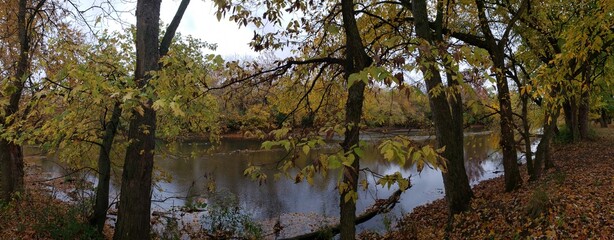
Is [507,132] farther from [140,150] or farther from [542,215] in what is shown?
[140,150]

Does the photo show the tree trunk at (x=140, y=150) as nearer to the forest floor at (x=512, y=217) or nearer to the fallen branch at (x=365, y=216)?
the forest floor at (x=512, y=217)

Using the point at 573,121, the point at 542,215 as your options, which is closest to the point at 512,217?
the point at 542,215

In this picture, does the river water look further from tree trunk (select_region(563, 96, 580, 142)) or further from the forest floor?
tree trunk (select_region(563, 96, 580, 142))

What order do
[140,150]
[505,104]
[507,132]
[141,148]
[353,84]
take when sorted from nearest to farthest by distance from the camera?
[353,84] < [140,150] < [141,148] < [505,104] < [507,132]

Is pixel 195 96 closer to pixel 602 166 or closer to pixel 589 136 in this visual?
pixel 602 166

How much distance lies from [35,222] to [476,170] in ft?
62.5

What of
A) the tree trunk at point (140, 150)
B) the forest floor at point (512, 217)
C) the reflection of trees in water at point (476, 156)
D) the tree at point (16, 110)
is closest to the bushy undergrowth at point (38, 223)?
the forest floor at point (512, 217)

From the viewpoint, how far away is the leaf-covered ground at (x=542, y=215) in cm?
591

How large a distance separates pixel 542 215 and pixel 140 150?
6.76 m

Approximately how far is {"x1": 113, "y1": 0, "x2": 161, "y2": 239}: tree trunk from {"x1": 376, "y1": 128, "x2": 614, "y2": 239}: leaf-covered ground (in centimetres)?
554

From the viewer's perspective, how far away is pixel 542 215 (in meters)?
6.54

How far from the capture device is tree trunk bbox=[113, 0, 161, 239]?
243 inches

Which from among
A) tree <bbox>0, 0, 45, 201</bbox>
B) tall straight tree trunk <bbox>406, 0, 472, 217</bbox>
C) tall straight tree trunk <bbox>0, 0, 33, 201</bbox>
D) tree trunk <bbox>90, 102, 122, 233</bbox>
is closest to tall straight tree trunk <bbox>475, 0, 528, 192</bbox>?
tall straight tree trunk <bbox>406, 0, 472, 217</bbox>

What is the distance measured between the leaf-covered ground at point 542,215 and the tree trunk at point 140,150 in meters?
5.54
